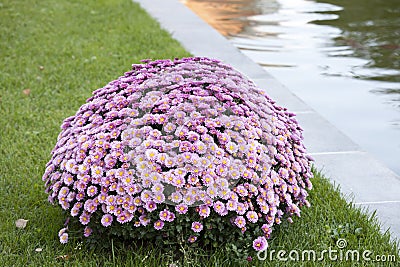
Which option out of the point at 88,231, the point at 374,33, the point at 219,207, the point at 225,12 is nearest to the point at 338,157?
the point at 219,207

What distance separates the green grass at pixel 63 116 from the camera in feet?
11.2

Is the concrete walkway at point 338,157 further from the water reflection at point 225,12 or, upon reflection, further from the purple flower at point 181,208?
the water reflection at point 225,12

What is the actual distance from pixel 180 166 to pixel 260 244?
22.5 inches

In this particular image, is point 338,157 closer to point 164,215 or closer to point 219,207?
point 219,207

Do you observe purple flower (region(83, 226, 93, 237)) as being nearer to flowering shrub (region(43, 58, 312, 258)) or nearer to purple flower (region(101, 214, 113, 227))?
flowering shrub (region(43, 58, 312, 258))

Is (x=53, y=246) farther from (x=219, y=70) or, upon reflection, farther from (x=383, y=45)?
(x=383, y=45)

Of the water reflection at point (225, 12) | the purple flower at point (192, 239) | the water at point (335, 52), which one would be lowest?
the water reflection at point (225, 12)

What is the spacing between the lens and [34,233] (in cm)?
366

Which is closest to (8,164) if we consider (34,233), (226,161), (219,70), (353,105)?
(34,233)

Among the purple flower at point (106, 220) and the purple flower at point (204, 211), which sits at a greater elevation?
the purple flower at point (204, 211)

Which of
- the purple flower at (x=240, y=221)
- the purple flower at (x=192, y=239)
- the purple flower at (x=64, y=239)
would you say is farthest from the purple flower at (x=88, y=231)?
the purple flower at (x=240, y=221)

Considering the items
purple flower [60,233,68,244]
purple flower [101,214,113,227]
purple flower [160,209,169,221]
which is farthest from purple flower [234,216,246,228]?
purple flower [60,233,68,244]

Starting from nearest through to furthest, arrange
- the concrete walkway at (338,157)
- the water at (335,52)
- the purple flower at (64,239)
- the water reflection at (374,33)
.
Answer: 1. the purple flower at (64,239)
2. the concrete walkway at (338,157)
3. the water at (335,52)
4. the water reflection at (374,33)

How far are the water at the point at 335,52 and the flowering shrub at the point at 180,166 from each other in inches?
75.8
